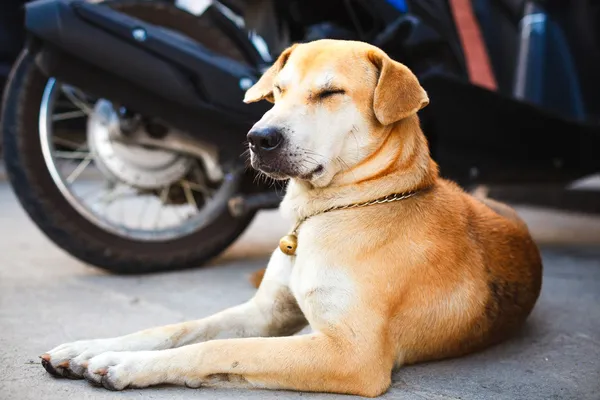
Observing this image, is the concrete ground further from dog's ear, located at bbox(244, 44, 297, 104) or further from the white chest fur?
dog's ear, located at bbox(244, 44, 297, 104)

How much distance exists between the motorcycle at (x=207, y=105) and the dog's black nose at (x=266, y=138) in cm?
85

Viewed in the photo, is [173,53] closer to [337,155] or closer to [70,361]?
[337,155]

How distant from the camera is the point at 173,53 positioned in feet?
9.72

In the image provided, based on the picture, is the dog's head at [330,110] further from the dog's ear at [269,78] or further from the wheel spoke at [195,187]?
the wheel spoke at [195,187]

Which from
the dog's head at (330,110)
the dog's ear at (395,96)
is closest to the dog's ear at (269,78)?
the dog's head at (330,110)

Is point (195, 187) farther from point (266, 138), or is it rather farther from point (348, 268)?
point (348, 268)

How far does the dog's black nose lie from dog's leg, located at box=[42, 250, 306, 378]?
0.40 metres

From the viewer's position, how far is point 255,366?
5.87 feet

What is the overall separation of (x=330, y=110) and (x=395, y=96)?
19cm

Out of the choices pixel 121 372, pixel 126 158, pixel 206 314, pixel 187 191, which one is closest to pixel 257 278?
pixel 206 314

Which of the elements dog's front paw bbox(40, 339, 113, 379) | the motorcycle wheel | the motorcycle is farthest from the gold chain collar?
the motorcycle wheel

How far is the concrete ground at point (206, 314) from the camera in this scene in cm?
189

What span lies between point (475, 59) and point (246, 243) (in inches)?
68.8

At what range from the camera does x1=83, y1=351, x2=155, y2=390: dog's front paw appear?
177 centimetres
